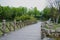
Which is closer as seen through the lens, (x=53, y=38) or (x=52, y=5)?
(x=53, y=38)

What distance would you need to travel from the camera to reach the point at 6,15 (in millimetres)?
64625

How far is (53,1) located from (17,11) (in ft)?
103

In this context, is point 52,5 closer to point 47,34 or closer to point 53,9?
point 53,9

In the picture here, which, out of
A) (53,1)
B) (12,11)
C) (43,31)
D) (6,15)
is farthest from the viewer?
(12,11)

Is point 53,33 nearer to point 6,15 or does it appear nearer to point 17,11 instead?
point 6,15

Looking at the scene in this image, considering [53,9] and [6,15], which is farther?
[6,15]

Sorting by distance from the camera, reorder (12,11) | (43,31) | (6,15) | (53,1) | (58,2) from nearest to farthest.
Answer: (43,31), (58,2), (53,1), (6,15), (12,11)

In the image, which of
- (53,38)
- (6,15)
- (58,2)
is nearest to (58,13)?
(58,2)

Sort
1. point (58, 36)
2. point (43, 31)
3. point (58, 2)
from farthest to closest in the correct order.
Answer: point (58, 2) < point (58, 36) < point (43, 31)

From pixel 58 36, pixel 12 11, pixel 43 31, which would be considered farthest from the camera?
pixel 12 11

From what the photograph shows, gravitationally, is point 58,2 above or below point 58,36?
above

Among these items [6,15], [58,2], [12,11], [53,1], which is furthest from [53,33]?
[12,11]

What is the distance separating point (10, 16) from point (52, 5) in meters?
23.7

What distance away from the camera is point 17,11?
75438mm
